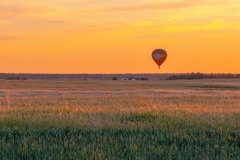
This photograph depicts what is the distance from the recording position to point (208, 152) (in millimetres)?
12703

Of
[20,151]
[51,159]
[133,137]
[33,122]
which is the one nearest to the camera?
[51,159]

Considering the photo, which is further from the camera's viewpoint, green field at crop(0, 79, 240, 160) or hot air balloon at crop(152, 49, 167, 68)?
hot air balloon at crop(152, 49, 167, 68)

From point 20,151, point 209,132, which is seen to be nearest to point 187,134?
point 209,132

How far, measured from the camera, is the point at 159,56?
65250 millimetres

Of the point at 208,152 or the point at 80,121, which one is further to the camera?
the point at 80,121

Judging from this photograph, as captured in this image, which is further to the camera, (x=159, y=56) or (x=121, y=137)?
Answer: (x=159, y=56)

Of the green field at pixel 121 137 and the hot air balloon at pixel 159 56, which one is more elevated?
the hot air balloon at pixel 159 56

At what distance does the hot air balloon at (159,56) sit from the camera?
2557 inches

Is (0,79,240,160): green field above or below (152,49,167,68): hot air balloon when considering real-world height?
below

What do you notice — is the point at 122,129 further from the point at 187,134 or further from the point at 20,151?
the point at 20,151

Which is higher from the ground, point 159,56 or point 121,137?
point 159,56

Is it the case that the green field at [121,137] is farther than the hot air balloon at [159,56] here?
No

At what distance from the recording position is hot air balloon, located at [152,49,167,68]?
2557 inches

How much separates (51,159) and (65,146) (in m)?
1.22
